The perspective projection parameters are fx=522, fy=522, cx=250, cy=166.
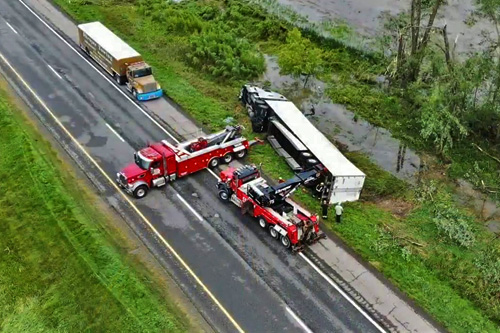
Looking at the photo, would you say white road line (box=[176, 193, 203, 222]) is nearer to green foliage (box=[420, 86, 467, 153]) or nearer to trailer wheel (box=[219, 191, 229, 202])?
trailer wheel (box=[219, 191, 229, 202])

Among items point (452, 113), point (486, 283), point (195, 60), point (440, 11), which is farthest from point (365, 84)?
point (486, 283)

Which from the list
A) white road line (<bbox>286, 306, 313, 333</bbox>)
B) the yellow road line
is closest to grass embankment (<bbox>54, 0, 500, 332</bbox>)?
white road line (<bbox>286, 306, 313, 333</bbox>)

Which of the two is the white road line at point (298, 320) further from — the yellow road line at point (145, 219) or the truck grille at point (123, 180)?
the truck grille at point (123, 180)

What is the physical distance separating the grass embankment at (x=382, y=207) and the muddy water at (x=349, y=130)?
1.31m

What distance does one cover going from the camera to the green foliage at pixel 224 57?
4458 centimetres

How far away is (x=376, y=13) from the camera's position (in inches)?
2270

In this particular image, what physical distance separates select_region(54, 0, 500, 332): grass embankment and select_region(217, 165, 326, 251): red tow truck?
2.23 m

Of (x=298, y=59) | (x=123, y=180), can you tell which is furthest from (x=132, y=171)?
(x=298, y=59)

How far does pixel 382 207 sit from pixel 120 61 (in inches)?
922

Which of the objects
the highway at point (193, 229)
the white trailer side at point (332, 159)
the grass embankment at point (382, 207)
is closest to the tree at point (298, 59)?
the grass embankment at point (382, 207)

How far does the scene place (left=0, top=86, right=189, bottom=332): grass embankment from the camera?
24.2 metres

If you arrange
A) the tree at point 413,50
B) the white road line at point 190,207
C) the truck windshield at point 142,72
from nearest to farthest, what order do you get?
the white road line at point 190,207 < the truck windshield at point 142,72 < the tree at point 413,50

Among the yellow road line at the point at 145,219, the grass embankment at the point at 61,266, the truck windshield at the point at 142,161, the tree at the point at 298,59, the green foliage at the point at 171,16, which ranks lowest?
the grass embankment at the point at 61,266

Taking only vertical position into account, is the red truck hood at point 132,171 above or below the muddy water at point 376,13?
below
